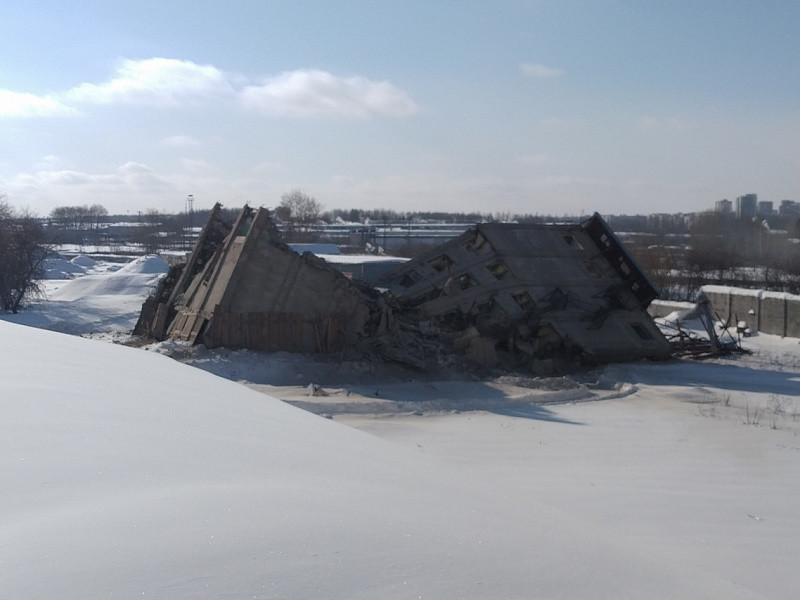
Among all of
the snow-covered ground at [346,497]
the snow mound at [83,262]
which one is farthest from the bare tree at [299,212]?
the snow-covered ground at [346,497]

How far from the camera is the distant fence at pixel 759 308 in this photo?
97.8 feet

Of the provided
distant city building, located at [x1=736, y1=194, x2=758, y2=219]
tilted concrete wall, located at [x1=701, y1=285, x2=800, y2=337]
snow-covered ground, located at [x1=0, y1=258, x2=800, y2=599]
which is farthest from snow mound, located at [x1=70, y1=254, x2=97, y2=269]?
distant city building, located at [x1=736, y1=194, x2=758, y2=219]

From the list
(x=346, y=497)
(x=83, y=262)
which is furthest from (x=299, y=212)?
(x=346, y=497)

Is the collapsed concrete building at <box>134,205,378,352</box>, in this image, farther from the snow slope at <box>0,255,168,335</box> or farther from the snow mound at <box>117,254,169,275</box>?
the snow mound at <box>117,254,169,275</box>

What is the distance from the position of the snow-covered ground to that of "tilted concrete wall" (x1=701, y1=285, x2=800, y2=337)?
56.3 feet

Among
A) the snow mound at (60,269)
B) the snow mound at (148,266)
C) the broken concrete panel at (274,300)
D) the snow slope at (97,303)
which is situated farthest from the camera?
the snow mound at (60,269)

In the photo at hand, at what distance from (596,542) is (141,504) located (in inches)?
116

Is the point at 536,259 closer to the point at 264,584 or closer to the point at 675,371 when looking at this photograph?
the point at 675,371

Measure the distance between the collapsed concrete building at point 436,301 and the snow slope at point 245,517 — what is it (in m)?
11.5

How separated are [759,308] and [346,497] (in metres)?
29.7

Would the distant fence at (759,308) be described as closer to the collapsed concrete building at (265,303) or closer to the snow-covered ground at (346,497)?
the collapsed concrete building at (265,303)

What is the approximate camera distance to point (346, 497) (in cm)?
501

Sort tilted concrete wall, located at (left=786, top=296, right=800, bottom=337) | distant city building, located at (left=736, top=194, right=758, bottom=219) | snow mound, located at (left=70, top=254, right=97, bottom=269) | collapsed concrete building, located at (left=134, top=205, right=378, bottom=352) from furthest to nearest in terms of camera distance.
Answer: distant city building, located at (left=736, top=194, right=758, bottom=219)
snow mound, located at (left=70, top=254, right=97, bottom=269)
tilted concrete wall, located at (left=786, top=296, right=800, bottom=337)
collapsed concrete building, located at (left=134, top=205, right=378, bottom=352)

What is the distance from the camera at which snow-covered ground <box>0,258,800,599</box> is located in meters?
3.60
